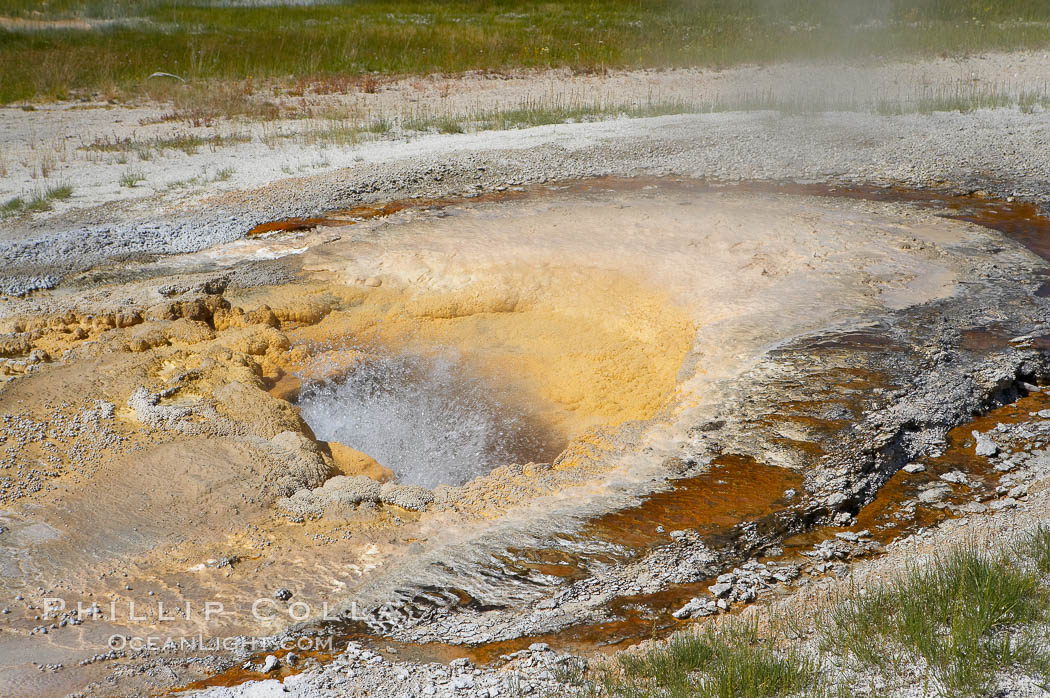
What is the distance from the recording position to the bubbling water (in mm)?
3965

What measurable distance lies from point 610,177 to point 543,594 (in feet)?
16.8

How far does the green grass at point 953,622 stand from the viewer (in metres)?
1.93

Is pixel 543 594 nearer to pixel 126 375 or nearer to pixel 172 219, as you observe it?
pixel 126 375

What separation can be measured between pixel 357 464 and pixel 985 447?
2844 millimetres

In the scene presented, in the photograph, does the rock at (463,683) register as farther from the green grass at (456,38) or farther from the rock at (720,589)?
the green grass at (456,38)

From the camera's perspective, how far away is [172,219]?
21.0 ft

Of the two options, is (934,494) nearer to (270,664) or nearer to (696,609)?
(696,609)

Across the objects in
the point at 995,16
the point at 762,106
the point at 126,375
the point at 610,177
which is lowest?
the point at 126,375

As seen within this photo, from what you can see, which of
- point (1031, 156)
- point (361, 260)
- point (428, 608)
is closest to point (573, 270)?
point (361, 260)

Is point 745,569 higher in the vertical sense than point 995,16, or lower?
lower

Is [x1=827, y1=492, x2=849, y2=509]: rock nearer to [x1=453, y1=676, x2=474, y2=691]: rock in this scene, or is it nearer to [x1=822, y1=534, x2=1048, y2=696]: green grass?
[x1=822, y1=534, x2=1048, y2=696]: green grass

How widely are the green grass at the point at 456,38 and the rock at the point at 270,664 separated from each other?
424 inches

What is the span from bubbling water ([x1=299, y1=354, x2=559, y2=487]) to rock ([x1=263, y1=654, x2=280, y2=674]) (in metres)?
1.46

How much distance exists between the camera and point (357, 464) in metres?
3.98
